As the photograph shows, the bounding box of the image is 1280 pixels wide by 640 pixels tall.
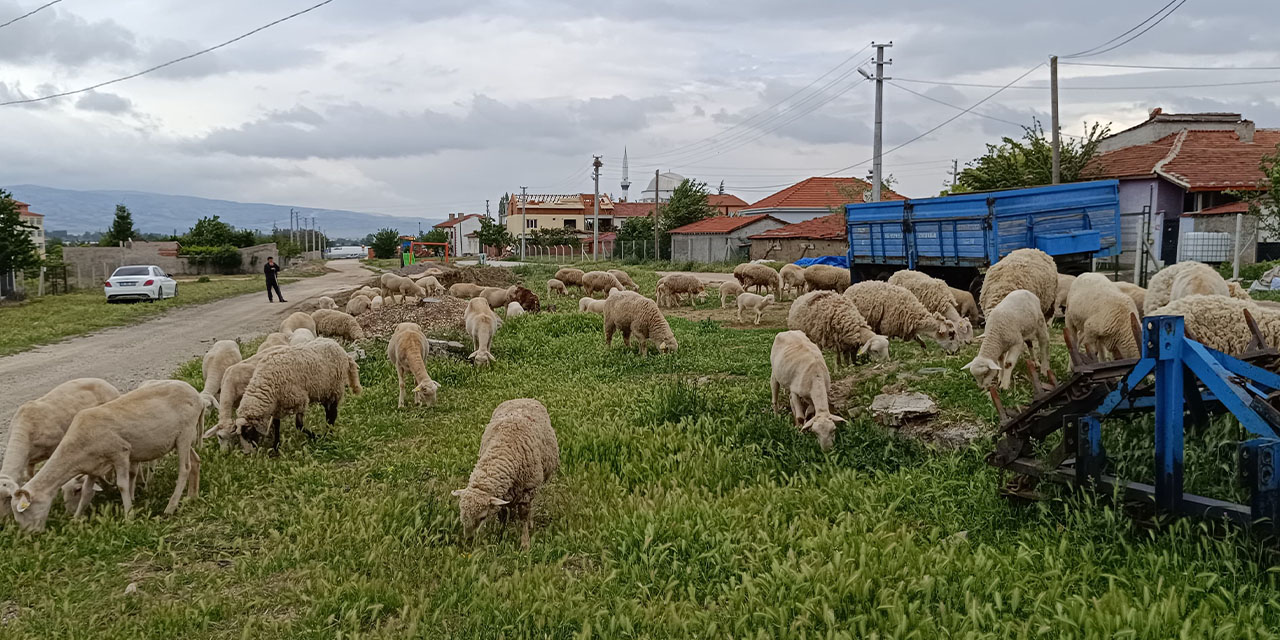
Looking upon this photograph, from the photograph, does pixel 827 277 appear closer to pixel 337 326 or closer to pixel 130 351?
pixel 337 326

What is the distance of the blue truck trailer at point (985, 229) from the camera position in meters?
15.0

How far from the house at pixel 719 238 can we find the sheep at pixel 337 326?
36.2 m

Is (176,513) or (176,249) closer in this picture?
(176,513)

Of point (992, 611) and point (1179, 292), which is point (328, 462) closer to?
point (992, 611)

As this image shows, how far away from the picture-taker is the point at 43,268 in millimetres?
30016

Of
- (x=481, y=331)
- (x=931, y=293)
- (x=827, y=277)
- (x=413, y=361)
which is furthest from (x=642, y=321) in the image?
(x=827, y=277)

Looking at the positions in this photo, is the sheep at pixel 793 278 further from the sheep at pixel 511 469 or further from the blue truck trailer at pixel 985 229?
the sheep at pixel 511 469

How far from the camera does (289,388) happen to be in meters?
8.58

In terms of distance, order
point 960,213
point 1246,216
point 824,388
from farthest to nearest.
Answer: point 1246,216, point 960,213, point 824,388

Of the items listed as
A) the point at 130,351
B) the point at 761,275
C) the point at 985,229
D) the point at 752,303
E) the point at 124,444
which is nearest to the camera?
the point at 124,444

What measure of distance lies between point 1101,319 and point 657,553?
630 cm

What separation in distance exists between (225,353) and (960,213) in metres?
13.9

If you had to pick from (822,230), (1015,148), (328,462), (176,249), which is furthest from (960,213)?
(176,249)

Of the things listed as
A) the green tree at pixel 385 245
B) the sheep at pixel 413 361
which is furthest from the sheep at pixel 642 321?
the green tree at pixel 385 245
